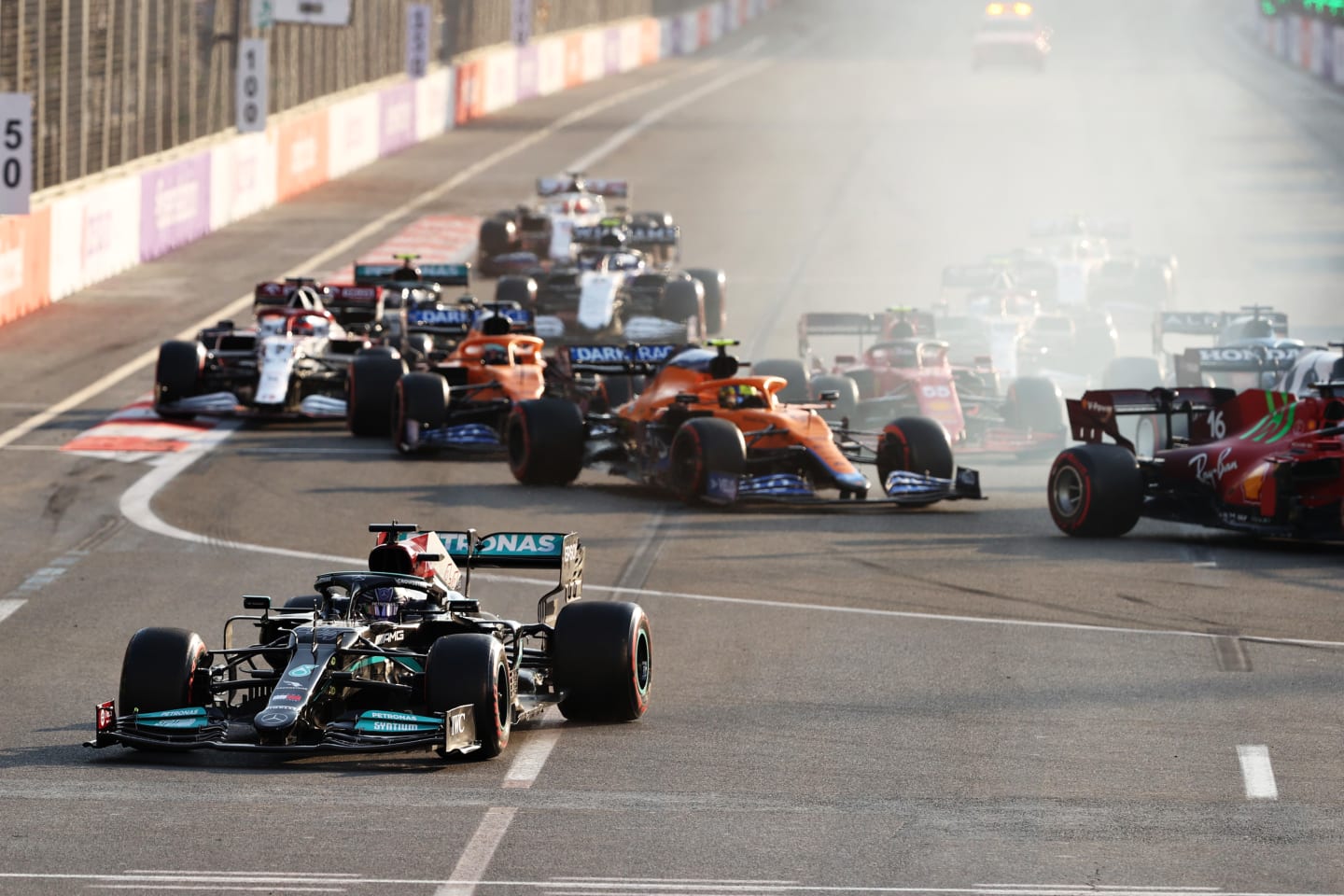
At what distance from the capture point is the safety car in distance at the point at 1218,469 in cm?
2050

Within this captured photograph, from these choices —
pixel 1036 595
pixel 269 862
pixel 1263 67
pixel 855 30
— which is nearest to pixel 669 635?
pixel 1036 595

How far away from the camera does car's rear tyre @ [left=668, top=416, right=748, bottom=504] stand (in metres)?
22.1

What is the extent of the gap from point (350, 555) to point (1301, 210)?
38780 mm

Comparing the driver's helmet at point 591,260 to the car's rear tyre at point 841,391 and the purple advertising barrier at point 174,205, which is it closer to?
the car's rear tyre at point 841,391

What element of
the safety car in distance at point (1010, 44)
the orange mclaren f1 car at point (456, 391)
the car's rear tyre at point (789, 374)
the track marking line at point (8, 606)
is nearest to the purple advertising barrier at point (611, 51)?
the safety car in distance at point (1010, 44)

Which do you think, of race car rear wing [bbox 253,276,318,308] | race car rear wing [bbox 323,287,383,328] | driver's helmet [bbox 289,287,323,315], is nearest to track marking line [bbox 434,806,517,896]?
driver's helmet [bbox 289,287,323,315]

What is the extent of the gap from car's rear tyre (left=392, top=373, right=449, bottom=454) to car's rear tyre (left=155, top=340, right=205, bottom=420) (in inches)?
132

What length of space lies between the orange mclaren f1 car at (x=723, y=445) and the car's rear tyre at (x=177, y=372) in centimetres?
504

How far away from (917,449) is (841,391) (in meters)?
4.35

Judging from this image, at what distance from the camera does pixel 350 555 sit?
19938 millimetres

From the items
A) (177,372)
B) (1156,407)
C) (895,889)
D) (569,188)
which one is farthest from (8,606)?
(569,188)

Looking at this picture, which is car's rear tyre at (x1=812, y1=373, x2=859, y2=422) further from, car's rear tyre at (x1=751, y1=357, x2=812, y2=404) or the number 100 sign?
the number 100 sign

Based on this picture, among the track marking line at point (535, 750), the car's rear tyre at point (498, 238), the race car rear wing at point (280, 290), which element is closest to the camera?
the track marking line at point (535, 750)

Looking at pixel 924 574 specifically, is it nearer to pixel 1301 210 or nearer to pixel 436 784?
pixel 436 784
